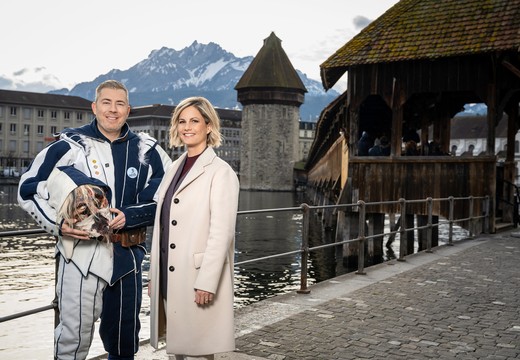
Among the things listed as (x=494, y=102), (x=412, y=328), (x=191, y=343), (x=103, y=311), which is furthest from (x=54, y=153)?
(x=494, y=102)

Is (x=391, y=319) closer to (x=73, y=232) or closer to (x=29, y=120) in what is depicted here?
(x=73, y=232)

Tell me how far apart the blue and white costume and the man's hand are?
1.5 inches

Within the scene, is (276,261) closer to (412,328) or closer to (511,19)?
(511,19)

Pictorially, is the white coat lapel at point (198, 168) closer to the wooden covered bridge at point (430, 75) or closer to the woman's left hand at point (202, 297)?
the woman's left hand at point (202, 297)

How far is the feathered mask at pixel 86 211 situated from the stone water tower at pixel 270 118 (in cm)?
6158

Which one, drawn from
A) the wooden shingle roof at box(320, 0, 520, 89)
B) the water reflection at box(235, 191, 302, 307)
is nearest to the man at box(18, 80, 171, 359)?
the water reflection at box(235, 191, 302, 307)

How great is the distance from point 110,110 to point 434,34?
12.9 metres

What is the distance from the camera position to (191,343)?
3.14m

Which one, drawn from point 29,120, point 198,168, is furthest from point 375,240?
point 29,120

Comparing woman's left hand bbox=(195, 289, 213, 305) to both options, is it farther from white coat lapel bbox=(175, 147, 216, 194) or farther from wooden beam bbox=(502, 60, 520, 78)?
wooden beam bbox=(502, 60, 520, 78)

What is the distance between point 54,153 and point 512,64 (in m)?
13.0

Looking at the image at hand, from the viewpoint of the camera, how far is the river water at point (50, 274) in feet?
27.1

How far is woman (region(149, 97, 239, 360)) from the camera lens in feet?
10.1

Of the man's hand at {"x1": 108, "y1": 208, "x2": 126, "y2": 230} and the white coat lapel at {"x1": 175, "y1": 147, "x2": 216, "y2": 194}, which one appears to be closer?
the man's hand at {"x1": 108, "y1": 208, "x2": 126, "y2": 230}
